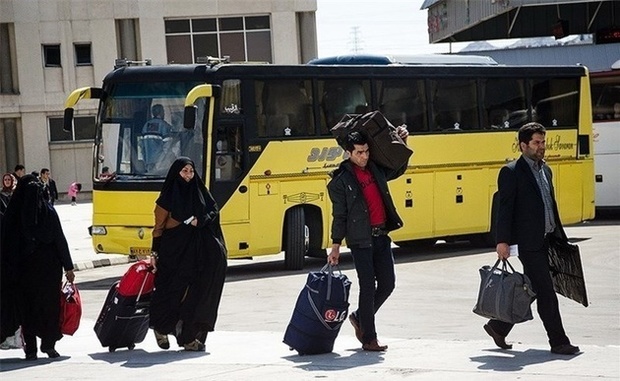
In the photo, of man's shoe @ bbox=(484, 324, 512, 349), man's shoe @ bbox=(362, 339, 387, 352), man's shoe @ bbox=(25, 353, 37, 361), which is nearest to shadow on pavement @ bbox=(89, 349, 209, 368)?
man's shoe @ bbox=(25, 353, 37, 361)

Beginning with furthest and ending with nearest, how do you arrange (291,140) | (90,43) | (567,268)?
(90,43) < (291,140) < (567,268)

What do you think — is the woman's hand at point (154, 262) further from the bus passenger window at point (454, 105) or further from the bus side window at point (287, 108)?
the bus passenger window at point (454, 105)

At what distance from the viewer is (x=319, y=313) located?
11250mm

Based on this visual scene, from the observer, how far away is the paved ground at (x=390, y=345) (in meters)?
10.2

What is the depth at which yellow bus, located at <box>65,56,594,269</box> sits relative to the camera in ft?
69.5

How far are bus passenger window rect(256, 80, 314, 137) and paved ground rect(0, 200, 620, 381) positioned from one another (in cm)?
225

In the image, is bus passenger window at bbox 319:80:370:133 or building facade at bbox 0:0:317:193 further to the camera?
building facade at bbox 0:0:317:193

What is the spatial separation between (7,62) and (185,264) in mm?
51522

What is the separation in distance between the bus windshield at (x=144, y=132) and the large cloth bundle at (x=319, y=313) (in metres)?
9.74

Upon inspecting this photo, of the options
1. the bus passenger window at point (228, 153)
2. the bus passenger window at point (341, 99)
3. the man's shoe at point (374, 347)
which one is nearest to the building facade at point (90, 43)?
the bus passenger window at point (341, 99)

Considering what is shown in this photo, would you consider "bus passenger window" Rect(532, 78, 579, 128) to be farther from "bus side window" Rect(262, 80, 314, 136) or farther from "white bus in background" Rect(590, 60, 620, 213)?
"bus side window" Rect(262, 80, 314, 136)

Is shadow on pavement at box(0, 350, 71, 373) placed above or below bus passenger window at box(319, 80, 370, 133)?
below

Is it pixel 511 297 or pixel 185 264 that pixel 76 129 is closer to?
pixel 185 264

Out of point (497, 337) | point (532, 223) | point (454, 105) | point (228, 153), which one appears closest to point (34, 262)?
point (497, 337)
